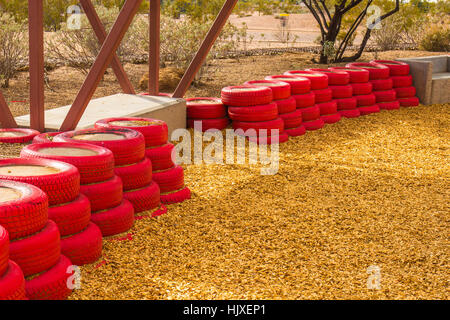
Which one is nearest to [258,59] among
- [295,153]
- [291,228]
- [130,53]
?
[130,53]

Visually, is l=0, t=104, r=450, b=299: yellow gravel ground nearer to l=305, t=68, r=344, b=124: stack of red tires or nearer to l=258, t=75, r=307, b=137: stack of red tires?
l=258, t=75, r=307, b=137: stack of red tires

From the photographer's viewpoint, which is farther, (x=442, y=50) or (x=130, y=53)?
(x=442, y=50)

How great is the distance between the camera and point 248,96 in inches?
290

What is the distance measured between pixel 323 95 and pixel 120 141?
4.63m

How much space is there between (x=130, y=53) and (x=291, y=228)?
10.9m

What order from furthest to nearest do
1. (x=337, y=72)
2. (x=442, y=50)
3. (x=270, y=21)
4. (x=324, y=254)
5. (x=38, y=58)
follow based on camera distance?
(x=270, y=21)
(x=442, y=50)
(x=337, y=72)
(x=38, y=58)
(x=324, y=254)

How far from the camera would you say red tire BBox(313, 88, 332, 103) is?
8438mm

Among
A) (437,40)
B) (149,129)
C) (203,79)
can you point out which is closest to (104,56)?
(149,129)

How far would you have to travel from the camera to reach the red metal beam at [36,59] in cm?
538

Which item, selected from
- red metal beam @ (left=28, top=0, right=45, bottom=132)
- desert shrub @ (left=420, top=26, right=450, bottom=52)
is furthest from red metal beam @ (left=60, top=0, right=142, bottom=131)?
desert shrub @ (left=420, top=26, right=450, bottom=52)

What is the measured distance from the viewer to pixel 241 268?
376cm

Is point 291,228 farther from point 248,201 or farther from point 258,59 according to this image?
point 258,59

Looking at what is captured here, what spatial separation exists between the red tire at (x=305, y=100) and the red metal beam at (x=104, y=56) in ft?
10.6

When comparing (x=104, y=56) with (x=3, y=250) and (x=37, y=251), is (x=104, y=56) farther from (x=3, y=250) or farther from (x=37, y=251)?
(x=3, y=250)
